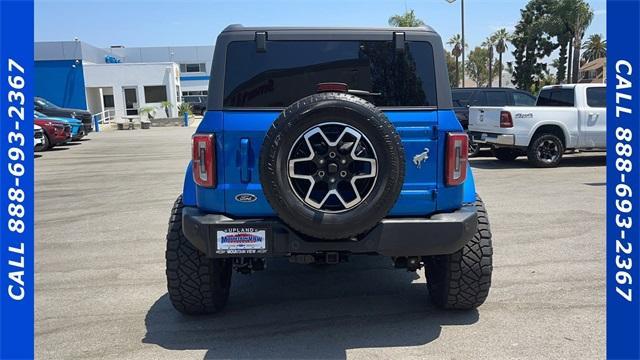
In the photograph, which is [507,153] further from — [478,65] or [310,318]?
[478,65]

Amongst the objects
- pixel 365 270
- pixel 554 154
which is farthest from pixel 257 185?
pixel 554 154

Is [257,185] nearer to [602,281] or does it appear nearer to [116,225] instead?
[602,281]

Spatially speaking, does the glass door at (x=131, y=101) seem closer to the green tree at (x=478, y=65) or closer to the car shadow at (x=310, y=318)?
the car shadow at (x=310, y=318)

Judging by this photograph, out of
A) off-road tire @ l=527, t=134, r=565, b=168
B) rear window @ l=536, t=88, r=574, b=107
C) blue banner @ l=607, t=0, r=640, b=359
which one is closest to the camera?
blue banner @ l=607, t=0, r=640, b=359

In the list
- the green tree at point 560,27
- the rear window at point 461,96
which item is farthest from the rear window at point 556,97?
the green tree at point 560,27

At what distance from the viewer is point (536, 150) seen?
37.3ft

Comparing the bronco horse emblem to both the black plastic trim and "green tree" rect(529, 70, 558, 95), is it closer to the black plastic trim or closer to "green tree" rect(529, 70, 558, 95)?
the black plastic trim

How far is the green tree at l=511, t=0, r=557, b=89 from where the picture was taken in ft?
174

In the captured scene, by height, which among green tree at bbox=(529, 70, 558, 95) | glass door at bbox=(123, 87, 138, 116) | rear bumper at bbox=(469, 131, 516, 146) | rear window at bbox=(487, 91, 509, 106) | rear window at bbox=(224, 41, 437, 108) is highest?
green tree at bbox=(529, 70, 558, 95)

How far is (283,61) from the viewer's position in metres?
3.52

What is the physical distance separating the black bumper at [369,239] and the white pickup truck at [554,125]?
8.71 metres

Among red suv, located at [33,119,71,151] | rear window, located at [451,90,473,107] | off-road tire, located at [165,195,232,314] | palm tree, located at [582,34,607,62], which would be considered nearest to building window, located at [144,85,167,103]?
red suv, located at [33,119,71,151]

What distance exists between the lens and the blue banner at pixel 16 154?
255 cm

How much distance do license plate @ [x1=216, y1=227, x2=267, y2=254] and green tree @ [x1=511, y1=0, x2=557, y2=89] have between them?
5463 centimetres
